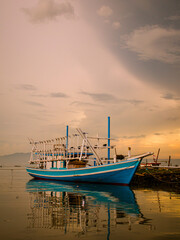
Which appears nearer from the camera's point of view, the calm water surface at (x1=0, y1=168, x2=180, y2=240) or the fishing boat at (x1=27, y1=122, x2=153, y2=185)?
the calm water surface at (x1=0, y1=168, x2=180, y2=240)

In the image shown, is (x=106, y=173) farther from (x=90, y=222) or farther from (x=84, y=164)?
(x=90, y=222)

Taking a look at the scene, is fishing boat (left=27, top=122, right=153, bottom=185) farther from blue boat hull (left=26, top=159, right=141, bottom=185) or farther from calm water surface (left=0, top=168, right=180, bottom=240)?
calm water surface (left=0, top=168, right=180, bottom=240)

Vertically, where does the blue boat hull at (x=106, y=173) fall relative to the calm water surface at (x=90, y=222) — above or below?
above

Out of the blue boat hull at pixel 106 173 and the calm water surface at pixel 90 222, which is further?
the blue boat hull at pixel 106 173

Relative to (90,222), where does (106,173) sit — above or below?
above

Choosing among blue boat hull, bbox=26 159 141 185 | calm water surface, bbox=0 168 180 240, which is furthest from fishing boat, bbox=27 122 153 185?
calm water surface, bbox=0 168 180 240

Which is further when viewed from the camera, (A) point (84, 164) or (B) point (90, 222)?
(A) point (84, 164)

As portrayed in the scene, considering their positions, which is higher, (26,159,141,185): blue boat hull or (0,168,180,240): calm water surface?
(26,159,141,185): blue boat hull

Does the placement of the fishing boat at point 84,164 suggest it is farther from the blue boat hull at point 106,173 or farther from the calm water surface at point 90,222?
the calm water surface at point 90,222

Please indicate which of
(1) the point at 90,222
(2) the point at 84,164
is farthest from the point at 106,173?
(1) the point at 90,222

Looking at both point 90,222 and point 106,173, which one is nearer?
point 90,222

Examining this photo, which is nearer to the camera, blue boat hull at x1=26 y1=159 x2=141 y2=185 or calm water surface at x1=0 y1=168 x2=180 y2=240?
calm water surface at x1=0 y1=168 x2=180 y2=240

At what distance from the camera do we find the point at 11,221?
1095cm

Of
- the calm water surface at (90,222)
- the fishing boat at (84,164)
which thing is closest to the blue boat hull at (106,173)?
the fishing boat at (84,164)
